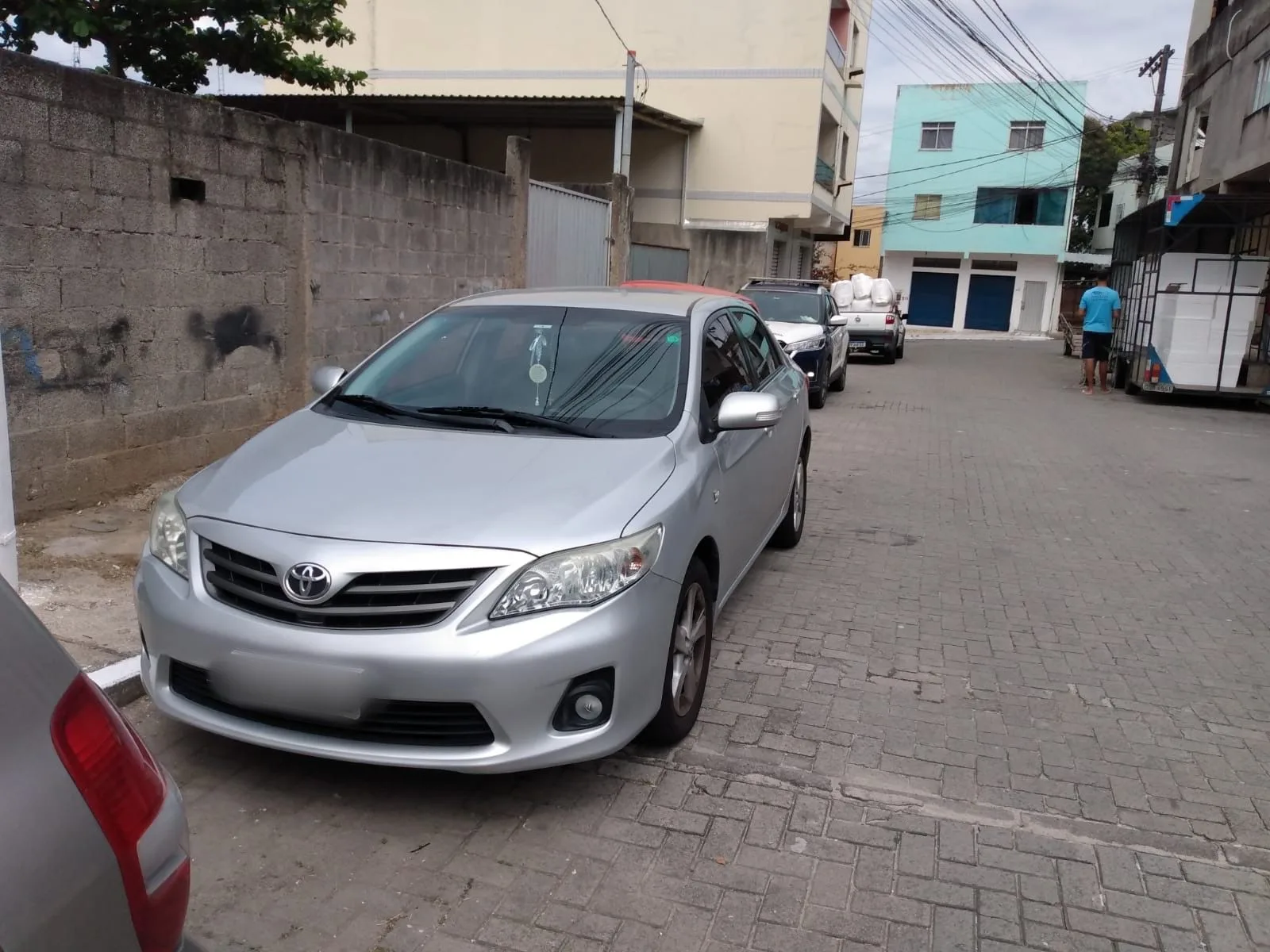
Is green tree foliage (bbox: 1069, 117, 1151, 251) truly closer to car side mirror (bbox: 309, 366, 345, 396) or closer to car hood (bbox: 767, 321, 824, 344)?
car hood (bbox: 767, 321, 824, 344)

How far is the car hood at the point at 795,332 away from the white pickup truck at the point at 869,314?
312 inches

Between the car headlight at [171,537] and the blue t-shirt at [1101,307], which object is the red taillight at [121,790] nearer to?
the car headlight at [171,537]

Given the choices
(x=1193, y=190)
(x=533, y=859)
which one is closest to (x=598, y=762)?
(x=533, y=859)

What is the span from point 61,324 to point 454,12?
70.8ft

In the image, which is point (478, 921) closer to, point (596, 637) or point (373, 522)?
point (596, 637)

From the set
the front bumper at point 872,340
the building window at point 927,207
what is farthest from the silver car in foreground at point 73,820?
the building window at point 927,207

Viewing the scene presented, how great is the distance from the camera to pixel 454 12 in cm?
2470

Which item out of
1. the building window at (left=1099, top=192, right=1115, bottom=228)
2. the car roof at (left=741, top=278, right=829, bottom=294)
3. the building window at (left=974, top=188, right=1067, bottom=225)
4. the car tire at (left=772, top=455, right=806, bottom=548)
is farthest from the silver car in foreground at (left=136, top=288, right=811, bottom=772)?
the building window at (left=1099, top=192, right=1115, bottom=228)

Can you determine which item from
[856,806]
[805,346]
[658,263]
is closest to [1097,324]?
[805,346]

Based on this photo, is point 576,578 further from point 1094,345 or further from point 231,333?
point 1094,345

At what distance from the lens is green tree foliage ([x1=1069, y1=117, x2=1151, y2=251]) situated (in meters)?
50.6

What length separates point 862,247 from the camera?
159ft

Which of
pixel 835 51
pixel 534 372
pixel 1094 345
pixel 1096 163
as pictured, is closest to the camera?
pixel 534 372

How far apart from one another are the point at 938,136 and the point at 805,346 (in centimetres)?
3296
